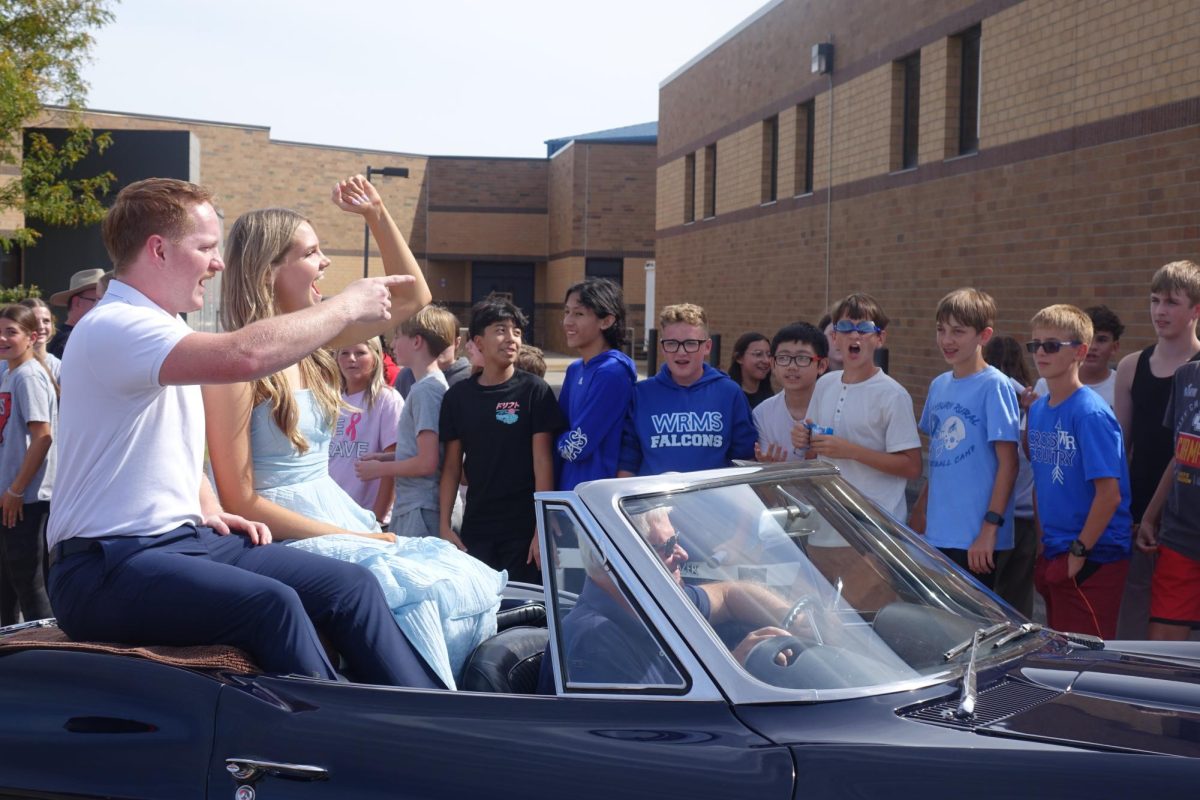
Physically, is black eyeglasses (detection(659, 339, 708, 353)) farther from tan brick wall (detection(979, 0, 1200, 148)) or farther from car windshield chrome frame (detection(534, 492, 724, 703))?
tan brick wall (detection(979, 0, 1200, 148))

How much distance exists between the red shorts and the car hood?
209 cm

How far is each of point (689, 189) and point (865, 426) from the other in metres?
20.3

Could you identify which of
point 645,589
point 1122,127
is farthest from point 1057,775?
point 1122,127

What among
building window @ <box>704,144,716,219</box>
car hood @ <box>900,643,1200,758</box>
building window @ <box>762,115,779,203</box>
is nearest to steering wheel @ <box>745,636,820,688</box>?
car hood @ <box>900,643,1200,758</box>

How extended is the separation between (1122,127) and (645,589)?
9866 mm

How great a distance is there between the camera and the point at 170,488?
3.04m

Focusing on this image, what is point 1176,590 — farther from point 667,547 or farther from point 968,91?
point 968,91

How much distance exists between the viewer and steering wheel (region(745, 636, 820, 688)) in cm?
255

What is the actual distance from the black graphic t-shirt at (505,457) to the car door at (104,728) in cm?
292

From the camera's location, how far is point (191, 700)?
2.71 meters

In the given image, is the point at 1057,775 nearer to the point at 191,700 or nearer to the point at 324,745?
the point at 324,745

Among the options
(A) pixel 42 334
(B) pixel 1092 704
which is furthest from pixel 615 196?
(B) pixel 1092 704

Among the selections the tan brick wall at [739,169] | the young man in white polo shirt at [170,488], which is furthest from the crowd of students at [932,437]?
the tan brick wall at [739,169]

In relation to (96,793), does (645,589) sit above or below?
above
